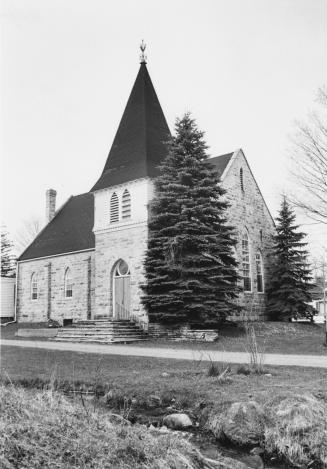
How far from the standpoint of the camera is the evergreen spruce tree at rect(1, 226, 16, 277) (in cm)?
5722

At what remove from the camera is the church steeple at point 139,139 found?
81.0ft

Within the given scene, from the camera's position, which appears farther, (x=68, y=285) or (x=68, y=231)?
(x=68, y=231)

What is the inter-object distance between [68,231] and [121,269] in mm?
8926

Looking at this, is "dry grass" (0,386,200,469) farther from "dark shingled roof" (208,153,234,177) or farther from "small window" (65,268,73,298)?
"small window" (65,268,73,298)

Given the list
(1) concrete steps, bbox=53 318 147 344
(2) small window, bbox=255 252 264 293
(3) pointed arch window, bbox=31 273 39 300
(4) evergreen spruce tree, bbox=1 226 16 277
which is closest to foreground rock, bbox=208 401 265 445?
(1) concrete steps, bbox=53 318 147 344

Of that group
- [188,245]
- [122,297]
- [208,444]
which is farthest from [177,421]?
[122,297]

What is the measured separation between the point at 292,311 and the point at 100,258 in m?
11.0

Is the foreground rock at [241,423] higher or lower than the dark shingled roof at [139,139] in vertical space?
lower

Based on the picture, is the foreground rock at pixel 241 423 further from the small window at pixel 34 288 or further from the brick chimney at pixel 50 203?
the brick chimney at pixel 50 203

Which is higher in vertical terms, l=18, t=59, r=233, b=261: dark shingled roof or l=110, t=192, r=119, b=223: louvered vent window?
l=18, t=59, r=233, b=261: dark shingled roof

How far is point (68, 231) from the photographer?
32.2 metres

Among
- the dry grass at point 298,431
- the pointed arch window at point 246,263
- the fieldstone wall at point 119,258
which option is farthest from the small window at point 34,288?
the dry grass at point 298,431

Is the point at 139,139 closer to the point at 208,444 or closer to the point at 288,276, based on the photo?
the point at 288,276

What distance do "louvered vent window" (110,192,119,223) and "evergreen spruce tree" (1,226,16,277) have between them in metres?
34.4
